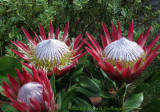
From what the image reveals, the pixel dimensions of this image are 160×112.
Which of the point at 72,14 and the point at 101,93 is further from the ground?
the point at 72,14

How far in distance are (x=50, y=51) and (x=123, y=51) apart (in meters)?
0.37

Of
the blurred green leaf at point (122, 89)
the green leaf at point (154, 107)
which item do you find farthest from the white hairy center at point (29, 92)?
the green leaf at point (154, 107)

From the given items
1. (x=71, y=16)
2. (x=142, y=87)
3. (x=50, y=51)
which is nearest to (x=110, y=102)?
(x=142, y=87)

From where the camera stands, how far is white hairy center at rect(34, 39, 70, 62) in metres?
1.12

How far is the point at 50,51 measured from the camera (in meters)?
1.13

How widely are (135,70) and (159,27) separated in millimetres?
1027

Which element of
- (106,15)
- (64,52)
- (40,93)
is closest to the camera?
(40,93)

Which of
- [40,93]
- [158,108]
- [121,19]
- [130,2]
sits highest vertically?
[130,2]

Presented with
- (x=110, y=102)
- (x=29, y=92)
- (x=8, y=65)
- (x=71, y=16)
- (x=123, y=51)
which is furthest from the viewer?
(x=71, y=16)

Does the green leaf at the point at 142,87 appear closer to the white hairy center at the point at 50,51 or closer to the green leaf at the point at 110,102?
the green leaf at the point at 110,102

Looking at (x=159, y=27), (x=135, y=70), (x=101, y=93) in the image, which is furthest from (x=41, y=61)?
(x=159, y=27)

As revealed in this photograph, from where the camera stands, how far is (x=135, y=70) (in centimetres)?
97

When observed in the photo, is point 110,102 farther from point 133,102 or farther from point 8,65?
point 8,65

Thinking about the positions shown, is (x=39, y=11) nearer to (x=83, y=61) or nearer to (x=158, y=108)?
(x=83, y=61)
